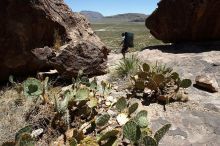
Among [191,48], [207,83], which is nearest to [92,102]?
[207,83]

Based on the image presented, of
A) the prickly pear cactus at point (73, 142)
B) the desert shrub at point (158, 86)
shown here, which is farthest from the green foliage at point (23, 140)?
the desert shrub at point (158, 86)

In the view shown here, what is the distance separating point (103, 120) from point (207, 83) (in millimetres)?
2598

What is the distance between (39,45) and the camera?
28.0 ft

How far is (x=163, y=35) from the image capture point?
38.2 ft

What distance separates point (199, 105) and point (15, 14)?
14.3 ft

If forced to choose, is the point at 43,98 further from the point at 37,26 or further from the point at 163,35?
the point at 163,35

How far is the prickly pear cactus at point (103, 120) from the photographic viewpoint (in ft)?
18.4

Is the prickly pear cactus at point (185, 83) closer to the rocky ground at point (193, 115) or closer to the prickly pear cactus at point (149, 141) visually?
the rocky ground at point (193, 115)

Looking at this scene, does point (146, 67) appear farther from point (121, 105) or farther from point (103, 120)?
point (103, 120)

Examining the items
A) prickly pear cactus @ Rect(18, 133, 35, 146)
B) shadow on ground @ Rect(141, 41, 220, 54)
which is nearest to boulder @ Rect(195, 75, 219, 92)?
shadow on ground @ Rect(141, 41, 220, 54)

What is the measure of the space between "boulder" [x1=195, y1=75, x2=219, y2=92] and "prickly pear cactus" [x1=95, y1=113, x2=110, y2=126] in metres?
2.51

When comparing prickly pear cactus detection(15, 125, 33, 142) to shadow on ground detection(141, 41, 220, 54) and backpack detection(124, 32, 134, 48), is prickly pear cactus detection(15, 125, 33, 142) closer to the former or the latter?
shadow on ground detection(141, 41, 220, 54)

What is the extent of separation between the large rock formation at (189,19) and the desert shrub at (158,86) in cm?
421

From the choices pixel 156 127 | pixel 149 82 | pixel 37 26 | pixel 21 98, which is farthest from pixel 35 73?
pixel 156 127
